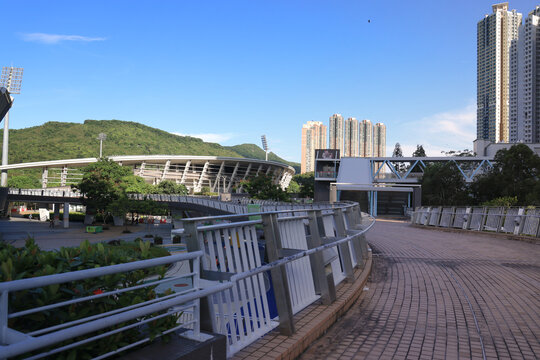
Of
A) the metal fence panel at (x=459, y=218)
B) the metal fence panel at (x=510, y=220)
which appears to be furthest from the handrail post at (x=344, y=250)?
the metal fence panel at (x=459, y=218)

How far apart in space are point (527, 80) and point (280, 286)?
146181mm

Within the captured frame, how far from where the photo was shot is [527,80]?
123750 mm

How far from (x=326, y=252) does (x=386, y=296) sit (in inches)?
71.5

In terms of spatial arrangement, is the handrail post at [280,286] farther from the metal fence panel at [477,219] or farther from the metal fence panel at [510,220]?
the metal fence panel at [477,219]

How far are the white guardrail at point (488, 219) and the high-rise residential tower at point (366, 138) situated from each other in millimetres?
164298

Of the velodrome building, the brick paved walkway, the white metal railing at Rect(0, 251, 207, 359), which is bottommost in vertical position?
the brick paved walkway

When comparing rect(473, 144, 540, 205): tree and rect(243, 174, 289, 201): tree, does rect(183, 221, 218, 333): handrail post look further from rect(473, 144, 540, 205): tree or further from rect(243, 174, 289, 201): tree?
rect(243, 174, 289, 201): tree

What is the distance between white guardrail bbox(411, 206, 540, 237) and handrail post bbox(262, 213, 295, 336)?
1564 centimetres

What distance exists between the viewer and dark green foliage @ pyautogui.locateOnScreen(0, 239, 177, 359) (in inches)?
93.7

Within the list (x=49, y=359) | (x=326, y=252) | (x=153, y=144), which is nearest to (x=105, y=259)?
(x=49, y=359)

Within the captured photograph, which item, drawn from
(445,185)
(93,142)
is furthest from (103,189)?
(93,142)

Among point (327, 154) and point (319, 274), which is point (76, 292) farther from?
point (327, 154)

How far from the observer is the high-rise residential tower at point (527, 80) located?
11900 centimetres

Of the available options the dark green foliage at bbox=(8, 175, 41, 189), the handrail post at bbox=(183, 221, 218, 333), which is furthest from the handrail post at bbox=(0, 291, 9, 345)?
the dark green foliage at bbox=(8, 175, 41, 189)
